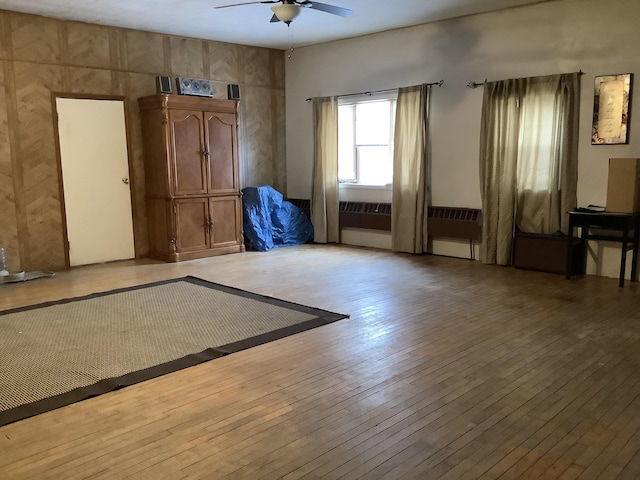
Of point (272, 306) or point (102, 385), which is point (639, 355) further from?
point (102, 385)

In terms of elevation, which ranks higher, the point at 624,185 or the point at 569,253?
the point at 624,185

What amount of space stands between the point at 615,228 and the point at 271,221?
15.3 ft

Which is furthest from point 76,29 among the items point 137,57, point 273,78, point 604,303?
point 604,303

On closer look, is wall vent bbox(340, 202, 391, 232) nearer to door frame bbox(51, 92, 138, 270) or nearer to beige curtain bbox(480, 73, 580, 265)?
beige curtain bbox(480, 73, 580, 265)

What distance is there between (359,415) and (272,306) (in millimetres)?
2145

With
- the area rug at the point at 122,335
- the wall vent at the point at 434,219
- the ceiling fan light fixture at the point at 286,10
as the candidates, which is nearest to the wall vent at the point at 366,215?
the wall vent at the point at 434,219

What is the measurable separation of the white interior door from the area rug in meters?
1.77

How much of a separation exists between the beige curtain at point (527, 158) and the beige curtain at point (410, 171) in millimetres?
823

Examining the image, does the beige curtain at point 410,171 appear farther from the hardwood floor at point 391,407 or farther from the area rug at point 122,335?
the area rug at point 122,335

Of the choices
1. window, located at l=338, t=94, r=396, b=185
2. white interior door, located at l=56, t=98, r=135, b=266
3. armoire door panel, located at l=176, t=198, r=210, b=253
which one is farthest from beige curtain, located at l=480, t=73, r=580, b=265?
white interior door, located at l=56, t=98, r=135, b=266

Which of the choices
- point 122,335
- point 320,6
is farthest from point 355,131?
point 122,335

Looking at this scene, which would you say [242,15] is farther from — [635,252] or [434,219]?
[635,252]

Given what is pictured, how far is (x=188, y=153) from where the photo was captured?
7137 mm

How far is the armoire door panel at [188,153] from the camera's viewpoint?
→ 276 inches
